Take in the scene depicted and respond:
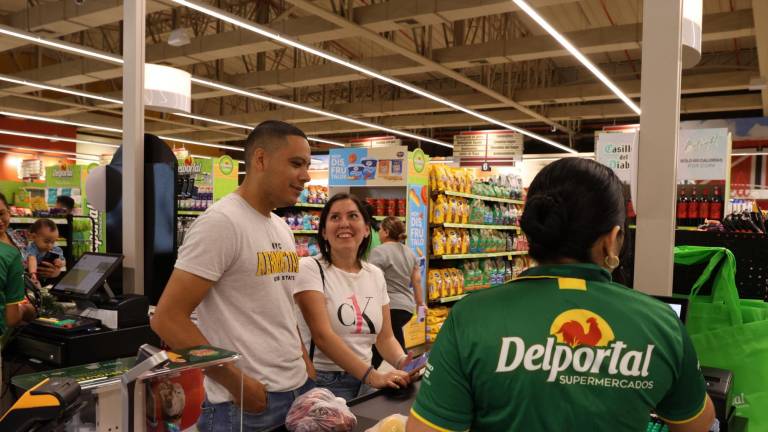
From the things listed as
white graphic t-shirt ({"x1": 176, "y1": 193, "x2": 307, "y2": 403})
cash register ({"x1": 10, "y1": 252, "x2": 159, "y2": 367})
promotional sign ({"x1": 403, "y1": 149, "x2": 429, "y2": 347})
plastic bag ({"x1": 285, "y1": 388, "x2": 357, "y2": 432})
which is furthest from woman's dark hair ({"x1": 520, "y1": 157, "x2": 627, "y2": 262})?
promotional sign ({"x1": 403, "y1": 149, "x2": 429, "y2": 347})

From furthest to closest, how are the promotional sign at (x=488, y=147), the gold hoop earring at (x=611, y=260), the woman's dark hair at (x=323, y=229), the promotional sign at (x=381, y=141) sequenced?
1. the promotional sign at (x=381, y=141)
2. the promotional sign at (x=488, y=147)
3. the woman's dark hair at (x=323, y=229)
4. the gold hoop earring at (x=611, y=260)

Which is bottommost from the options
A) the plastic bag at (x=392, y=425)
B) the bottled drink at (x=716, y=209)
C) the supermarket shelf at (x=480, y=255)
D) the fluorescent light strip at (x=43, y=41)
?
the supermarket shelf at (x=480, y=255)

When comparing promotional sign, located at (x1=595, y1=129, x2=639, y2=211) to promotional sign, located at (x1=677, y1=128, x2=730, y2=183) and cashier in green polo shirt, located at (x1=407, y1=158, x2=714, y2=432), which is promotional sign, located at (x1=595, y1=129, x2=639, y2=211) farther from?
promotional sign, located at (x1=677, y1=128, x2=730, y2=183)

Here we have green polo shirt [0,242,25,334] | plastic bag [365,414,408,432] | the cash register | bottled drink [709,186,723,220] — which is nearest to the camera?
plastic bag [365,414,408,432]

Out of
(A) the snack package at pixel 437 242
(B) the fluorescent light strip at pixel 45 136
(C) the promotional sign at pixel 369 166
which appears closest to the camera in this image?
(C) the promotional sign at pixel 369 166

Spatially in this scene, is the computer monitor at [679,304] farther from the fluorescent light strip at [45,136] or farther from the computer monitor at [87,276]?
the fluorescent light strip at [45,136]

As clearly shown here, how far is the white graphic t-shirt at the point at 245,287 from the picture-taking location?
1917 mm

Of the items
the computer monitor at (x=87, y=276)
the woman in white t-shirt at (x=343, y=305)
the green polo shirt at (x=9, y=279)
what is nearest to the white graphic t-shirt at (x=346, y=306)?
the woman in white t-shirt at (x=343, y=305)

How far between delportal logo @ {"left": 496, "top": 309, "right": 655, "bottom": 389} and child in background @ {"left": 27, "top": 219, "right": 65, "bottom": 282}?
18.7ft

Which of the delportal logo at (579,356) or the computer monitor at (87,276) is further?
the computer monitor at (87,276)

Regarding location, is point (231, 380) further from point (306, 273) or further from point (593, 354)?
point (306, 273)

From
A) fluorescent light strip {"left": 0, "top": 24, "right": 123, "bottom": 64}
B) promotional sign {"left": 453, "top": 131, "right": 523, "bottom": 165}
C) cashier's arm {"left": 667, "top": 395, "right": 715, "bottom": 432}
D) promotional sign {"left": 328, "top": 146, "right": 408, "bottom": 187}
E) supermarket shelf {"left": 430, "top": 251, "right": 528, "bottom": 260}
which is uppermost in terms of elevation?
Result: fluorescent light strip {"left": 0, "top": 24, "right": 123, "bottom": 64}

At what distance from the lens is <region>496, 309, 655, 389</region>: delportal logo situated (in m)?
1.09

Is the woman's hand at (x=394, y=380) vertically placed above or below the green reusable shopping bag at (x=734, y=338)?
below
